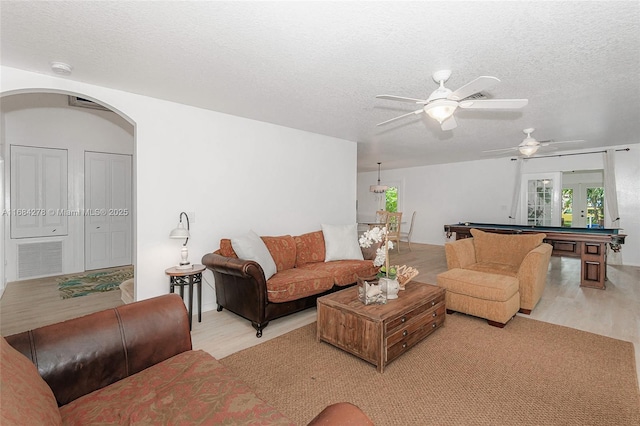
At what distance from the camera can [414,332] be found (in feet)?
8.30

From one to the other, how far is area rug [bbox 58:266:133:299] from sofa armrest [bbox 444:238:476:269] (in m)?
5.02

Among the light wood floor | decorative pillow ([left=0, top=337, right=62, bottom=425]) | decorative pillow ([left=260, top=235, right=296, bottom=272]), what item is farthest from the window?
decorative pillow ([left=0, top=337, right=62, bottom=425])

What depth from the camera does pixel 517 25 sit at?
6.13 feet

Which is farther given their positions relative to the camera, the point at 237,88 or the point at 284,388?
the point at 237,88

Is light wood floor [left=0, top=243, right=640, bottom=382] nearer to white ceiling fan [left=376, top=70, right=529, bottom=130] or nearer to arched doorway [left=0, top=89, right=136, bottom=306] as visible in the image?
arched doorway [left=0, top=89, right=136, bottom=306]

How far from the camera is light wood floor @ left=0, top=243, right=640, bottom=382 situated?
9.39 feet

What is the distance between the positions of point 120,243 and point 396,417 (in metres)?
6.14

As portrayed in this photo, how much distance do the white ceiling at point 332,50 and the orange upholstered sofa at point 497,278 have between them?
184 centimetres

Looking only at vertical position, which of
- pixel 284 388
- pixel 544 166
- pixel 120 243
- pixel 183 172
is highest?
pixel 544 166

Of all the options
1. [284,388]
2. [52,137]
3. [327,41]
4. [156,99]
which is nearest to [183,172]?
[156,99]

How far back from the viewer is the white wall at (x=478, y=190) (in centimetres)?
589

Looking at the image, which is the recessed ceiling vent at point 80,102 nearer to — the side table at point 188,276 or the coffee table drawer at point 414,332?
the side table at point 188,276

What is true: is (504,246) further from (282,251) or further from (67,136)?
(67,136)

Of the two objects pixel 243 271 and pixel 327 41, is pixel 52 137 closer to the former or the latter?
pixel 243 271
